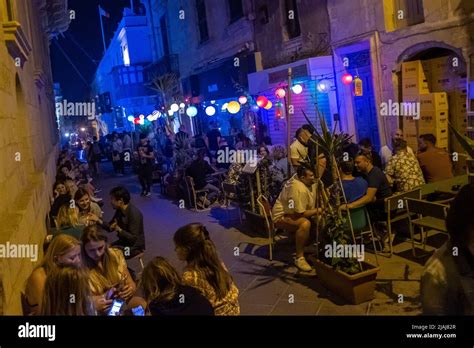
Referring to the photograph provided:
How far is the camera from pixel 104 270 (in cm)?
399

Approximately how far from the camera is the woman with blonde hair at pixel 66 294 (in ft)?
9.66

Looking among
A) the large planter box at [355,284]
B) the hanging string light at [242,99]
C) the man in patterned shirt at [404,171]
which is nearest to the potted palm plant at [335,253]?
the large planter box at [355,284]

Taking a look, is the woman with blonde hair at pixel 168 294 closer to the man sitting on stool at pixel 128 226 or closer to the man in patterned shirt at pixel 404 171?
the man sitting on stool at pixel 128 226

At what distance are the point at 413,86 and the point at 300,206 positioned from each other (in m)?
5.17

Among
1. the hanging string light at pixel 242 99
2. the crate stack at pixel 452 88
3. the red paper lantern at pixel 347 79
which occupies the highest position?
the hanging string light at pixel 242 99

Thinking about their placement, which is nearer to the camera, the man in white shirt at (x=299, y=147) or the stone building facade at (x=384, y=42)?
the man in white shirt at (x=299, y=147)

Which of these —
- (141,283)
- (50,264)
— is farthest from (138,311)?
(50,264)

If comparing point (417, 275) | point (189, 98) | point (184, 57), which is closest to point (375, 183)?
point (417, 275)

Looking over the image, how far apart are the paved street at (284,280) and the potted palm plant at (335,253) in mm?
131

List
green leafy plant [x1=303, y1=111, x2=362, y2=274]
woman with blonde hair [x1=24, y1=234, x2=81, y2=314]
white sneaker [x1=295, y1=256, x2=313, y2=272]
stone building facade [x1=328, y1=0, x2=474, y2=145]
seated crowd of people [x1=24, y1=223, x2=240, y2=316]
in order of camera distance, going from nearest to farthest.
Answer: seated crowd of people [x1=24, y1=223, x2=240, y2=316], woman with blonde hair [x1=24, y1=234, x2=81, y2=314], green leafy plant [x1=303, y1=111, x2=362, y2=274], white sneaker [x1=295, y1=256, x2=313, y2=272], stone building facade [x1=328, y1=0, x2=474, y2=145]

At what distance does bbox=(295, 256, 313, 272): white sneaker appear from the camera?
5.84 metres

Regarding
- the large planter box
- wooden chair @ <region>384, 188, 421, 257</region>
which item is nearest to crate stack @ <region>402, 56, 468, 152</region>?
wooden chair @ <region>384, 188, 421, 257</region>

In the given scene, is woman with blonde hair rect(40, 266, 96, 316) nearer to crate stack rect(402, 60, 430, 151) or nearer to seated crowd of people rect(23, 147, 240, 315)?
seated crowd of people rect(23, 147, 240, 315)

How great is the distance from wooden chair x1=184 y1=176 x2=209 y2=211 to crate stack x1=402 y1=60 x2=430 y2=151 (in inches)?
181
